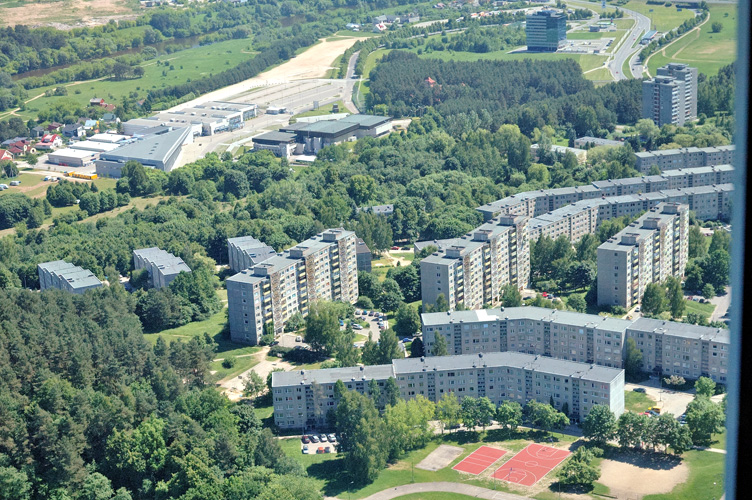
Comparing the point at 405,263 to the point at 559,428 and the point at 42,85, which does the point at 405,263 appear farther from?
the point at 42,85

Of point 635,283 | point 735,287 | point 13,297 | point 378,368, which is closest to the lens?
point 735,287

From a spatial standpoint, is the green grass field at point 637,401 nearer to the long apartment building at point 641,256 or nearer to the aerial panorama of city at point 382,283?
the aerial panorama of city at point 382,283

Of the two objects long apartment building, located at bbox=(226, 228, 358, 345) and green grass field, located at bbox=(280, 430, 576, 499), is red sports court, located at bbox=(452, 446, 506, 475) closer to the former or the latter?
green grass field, located at bbox=(280, 430, 576, 499)

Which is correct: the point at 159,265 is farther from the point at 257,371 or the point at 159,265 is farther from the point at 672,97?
the point at 672,97

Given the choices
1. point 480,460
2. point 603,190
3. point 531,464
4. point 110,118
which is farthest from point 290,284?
point 110,118

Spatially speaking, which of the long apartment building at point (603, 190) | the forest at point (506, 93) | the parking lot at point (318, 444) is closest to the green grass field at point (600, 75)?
the forest at point (506, 93)

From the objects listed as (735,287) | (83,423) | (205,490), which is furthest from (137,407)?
(735,287)

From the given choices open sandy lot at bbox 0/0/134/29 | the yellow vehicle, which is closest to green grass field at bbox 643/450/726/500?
the yellow vehicle
